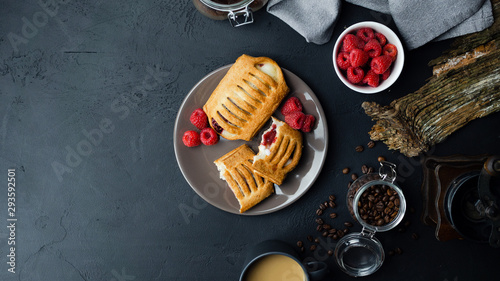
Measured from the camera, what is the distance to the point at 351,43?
6.41ft

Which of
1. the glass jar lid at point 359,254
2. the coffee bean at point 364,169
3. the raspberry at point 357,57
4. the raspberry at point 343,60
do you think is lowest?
the glass jar lid at point 359,254

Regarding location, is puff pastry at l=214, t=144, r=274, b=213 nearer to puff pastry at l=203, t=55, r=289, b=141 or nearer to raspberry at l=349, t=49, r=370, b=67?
puff pastry at l=203, t=55, r=289, b=141

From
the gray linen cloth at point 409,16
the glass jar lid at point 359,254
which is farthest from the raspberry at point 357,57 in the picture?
the glass jar lid at point 359,254

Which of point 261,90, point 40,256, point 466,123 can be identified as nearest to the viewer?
point 261,90

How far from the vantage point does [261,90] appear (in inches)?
78.4

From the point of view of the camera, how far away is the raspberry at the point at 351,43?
6.42 feet

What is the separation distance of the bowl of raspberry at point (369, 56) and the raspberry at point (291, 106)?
26cm

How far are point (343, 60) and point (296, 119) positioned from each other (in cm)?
40

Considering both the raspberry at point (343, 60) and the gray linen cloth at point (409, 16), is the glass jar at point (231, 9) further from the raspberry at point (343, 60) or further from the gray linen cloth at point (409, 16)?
the raspberry at point (343, 60)

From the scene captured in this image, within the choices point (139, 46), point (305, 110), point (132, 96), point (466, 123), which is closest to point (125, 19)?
point (139, 46)

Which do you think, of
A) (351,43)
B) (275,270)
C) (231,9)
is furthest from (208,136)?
(351,43)

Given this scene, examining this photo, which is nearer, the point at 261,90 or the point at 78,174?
the point at 261,90

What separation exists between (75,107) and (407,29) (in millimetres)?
1922

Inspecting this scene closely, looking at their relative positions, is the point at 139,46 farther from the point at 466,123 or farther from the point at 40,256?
the point at 466,123
